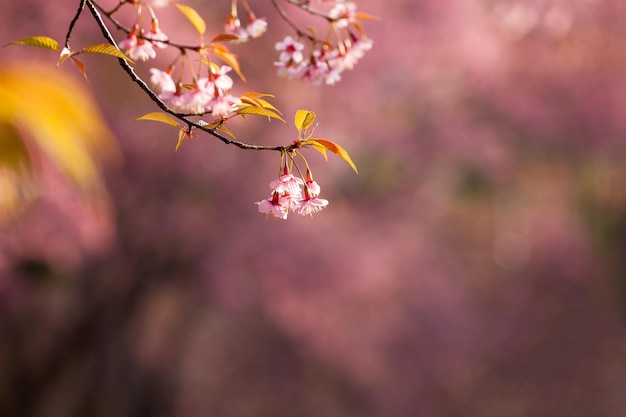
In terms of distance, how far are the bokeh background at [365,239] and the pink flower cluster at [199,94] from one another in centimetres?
301

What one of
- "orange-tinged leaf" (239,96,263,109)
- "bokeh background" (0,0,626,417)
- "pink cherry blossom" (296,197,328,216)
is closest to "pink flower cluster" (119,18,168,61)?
"orange-tinged leaf" (239,96,263,109)

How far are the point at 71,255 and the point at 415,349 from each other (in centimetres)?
340

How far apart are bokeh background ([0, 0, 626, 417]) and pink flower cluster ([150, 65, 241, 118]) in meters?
3.01

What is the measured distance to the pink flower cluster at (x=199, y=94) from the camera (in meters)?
0.82

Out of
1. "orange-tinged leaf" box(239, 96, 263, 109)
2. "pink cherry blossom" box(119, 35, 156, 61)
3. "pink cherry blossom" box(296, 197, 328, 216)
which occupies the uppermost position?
"pink cherry blossom" box(119, 35, 156, 61)

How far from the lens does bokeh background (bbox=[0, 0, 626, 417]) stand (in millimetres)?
4852

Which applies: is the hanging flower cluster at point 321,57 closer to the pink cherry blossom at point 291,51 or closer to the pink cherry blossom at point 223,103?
the pink cherry blossom at point 291,51

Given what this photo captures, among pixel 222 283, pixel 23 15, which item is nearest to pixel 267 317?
pixel 222 283

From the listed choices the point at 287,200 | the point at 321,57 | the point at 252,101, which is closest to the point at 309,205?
the point at 287,200

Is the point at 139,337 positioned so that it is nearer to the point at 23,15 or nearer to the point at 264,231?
the point at 264,231

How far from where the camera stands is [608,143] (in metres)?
5.81

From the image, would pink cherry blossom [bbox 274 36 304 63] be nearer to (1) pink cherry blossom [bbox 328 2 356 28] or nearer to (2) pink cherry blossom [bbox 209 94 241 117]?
(1) pink cherry blossom [bbox 328 2 356 28]

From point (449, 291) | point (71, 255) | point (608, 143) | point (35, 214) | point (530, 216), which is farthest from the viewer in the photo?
point (530, 216)

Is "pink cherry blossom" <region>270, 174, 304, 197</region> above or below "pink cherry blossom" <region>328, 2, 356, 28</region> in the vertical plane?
below
